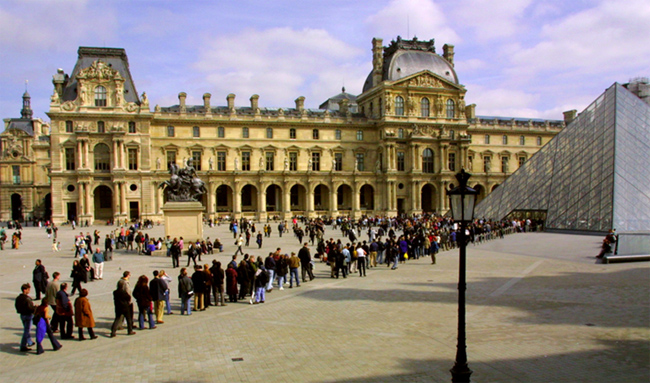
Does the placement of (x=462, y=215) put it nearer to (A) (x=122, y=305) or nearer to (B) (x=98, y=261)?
(A) (x=122, y=305)

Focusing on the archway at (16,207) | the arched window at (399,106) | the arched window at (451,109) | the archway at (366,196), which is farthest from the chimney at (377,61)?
the archway at (16,207)

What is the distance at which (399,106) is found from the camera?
208 ft

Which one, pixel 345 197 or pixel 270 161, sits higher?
pixel 270 161

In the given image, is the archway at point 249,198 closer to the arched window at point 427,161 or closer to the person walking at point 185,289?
the arched window at point 427,161

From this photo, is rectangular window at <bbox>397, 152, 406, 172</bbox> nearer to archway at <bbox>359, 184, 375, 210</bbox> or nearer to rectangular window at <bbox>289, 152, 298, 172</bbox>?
archway at <bbox>359, 184, 375, 210</bbox>

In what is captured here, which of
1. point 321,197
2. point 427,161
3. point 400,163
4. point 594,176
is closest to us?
point 594,176

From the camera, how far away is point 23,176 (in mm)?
76062

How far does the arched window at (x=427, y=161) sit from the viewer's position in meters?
64.5

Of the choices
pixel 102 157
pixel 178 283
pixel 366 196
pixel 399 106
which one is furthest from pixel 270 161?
pixel 178 283

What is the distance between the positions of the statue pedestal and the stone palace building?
2978 centimetres

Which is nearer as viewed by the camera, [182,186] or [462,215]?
[462,215]

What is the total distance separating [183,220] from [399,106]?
41782mm

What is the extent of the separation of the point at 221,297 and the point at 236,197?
4411 cm

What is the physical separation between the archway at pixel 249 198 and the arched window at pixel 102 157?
15208 mm
